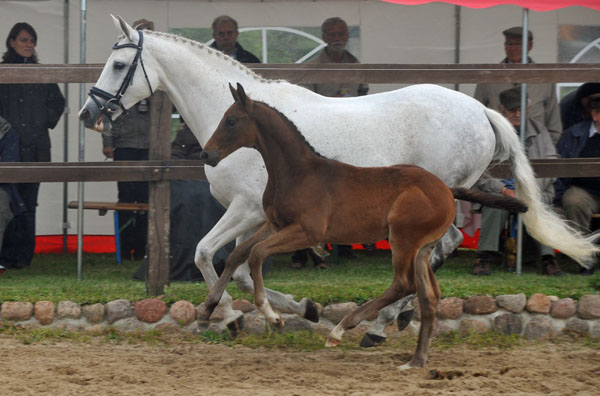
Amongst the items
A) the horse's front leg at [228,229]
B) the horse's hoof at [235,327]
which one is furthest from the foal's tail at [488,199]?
the horse's hoof at [235,327]

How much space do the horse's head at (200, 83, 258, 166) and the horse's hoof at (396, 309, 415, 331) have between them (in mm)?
1788

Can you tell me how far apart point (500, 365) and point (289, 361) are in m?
1.32

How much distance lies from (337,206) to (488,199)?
3.09 feet

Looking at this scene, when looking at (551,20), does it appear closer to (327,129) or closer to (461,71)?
(461,71)

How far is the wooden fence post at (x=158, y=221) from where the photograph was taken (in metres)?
6.41

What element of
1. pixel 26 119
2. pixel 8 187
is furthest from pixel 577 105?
pixel 8 187

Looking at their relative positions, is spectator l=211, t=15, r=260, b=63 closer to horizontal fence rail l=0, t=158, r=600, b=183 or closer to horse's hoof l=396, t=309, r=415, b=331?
horizontal fence rail l=0, t=158, r=600, b=183

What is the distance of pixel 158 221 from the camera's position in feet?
21.0

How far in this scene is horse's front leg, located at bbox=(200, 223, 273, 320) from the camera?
512 centimetres

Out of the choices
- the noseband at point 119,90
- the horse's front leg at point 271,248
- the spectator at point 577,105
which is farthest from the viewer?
the spectator at point 577,105

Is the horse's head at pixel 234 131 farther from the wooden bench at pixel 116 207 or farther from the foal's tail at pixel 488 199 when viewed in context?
the wooden bench at pixel 116 207

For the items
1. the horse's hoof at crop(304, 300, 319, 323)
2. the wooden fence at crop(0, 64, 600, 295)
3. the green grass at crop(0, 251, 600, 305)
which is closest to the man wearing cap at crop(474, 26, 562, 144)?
the green grass at crop(0, 251, 600, 305)

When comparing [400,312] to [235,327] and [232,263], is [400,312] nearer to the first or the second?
[235,327]

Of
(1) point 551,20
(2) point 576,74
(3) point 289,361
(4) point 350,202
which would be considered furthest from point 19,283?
(1) point 551,20
